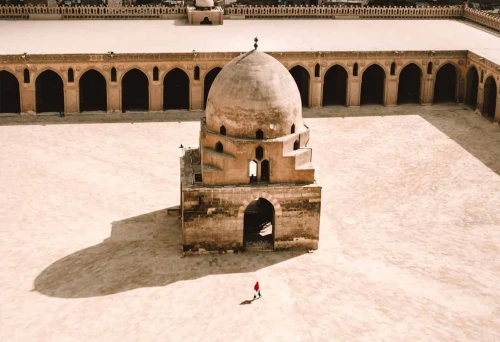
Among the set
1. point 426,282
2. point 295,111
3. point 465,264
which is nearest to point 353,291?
point 426,282

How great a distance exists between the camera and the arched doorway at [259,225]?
100 ft

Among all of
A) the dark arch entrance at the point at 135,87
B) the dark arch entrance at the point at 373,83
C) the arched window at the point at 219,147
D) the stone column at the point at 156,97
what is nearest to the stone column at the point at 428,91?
the dark arch entrance at the point at 373,83

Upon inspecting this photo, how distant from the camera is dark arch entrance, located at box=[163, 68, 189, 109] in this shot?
51.0 metres

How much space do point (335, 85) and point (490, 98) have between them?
10.8 meters

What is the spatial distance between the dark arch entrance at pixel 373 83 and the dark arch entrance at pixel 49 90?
21.2 m

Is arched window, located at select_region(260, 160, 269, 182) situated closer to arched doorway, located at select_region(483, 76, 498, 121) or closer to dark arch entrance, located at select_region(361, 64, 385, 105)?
arched doorway, located at select_region(483, 76, 498, 121)

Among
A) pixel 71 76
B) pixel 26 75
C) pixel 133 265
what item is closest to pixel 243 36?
pixel 71 76

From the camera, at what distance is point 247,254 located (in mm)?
29953

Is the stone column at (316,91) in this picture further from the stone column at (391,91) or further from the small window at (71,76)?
the small window at (71,76)

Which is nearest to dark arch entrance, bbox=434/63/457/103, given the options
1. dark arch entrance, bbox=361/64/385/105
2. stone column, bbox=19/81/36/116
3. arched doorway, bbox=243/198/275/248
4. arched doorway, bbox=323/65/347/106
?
dark arch entrance, bbox=361/64/385/105

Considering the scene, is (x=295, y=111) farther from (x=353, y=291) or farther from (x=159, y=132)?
(x=159, y=132)

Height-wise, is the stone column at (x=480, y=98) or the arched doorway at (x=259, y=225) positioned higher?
the stone column at (x=480, y=98)

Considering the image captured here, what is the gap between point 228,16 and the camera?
59656 mm

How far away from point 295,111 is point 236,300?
7910 millimetres
